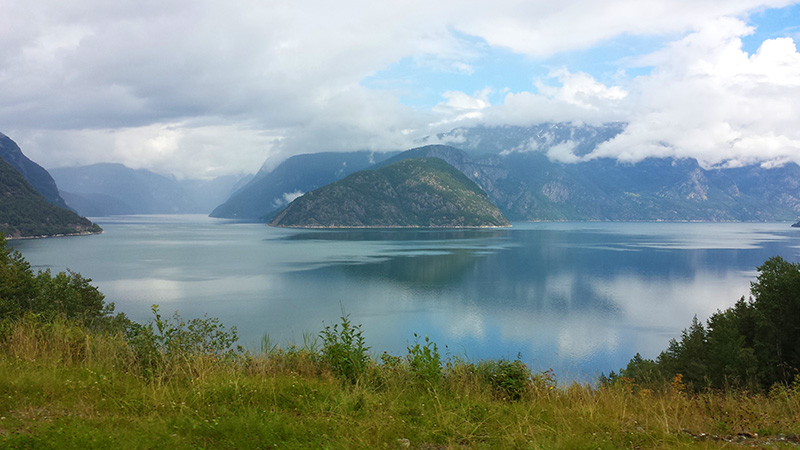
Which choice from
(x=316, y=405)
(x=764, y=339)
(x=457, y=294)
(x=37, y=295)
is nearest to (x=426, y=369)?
(x=316, y=405)

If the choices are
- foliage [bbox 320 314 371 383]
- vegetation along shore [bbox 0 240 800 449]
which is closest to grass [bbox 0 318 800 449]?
vegetation along shore [bbox 0 240 800 449]

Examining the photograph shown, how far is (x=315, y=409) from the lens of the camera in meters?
6.71

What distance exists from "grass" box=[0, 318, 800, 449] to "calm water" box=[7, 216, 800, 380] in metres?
14.0

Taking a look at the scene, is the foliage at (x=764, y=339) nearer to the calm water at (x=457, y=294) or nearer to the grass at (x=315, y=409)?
the calm water at (x=457, y=294)

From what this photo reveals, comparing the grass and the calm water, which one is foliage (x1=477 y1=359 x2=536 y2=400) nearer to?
the grass

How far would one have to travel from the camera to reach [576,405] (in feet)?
24.5

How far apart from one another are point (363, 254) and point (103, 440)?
118125 mm

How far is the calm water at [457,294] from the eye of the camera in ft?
150

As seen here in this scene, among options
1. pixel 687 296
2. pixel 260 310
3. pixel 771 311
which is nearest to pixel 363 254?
pixel 260 310

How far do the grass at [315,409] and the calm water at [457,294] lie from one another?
45.9 ft

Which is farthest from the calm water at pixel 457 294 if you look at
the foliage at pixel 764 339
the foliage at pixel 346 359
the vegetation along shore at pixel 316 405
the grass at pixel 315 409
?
the grass at pixel 315 409

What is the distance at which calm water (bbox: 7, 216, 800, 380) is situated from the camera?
1799 inches

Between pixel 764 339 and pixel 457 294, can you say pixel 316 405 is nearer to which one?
pixel 764 339

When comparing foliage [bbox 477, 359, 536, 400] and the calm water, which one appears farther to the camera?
the calm water
